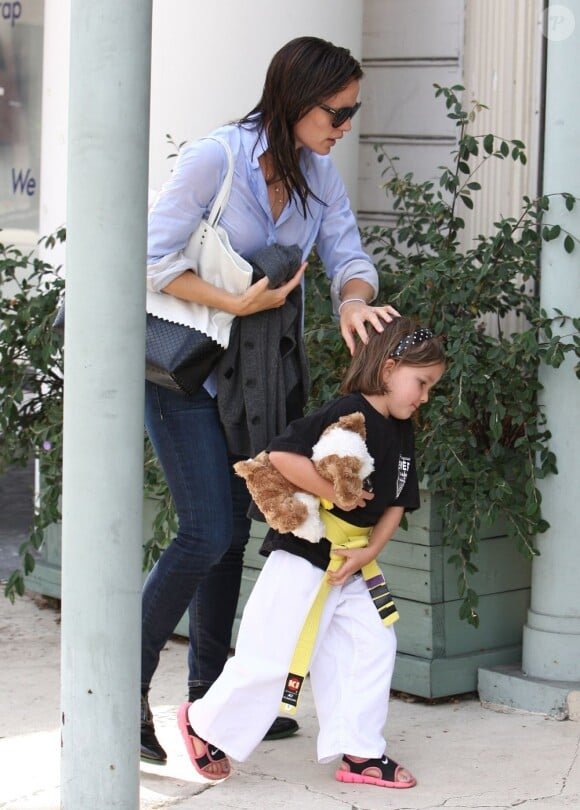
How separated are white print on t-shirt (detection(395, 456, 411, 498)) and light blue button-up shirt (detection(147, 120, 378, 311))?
0.47m

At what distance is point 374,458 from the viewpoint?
3.17 m

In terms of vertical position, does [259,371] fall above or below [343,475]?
above

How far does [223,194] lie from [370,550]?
0.90 m

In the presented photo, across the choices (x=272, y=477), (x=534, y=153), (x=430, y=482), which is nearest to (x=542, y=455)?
(x=430, y=482)

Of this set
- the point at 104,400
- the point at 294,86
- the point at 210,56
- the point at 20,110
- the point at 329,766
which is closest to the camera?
the point at 104,400

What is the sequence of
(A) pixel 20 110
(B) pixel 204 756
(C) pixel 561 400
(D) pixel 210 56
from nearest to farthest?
1. (B) pixel 204 756
2. (C) pixel 561 400
3. (D) pixel 210 56
4. (A) pixel 20 110

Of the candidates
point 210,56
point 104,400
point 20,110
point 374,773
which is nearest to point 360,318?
point 104,400

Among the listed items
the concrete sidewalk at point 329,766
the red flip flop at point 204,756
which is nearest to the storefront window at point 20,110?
the concrete sidewalk at point 329,766

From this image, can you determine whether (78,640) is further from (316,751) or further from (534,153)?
(534,153)

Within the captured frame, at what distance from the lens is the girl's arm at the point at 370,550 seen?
3.17 metres

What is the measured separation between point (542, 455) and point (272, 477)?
1018 millimetres

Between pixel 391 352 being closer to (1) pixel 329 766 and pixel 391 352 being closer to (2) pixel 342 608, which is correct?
(2) pixel 342 608

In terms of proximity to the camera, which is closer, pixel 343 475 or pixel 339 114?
pixel 343 475

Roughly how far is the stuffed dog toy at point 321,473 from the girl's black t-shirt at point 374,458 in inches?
1.5
